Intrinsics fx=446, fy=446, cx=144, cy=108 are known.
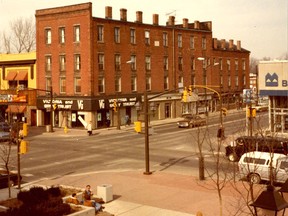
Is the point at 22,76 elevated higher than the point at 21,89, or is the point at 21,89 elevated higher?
the point at 22,76

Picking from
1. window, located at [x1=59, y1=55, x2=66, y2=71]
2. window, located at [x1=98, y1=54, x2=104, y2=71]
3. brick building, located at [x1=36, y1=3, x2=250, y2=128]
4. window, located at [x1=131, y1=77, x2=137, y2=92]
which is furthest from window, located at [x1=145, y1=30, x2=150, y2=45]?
window, located at [x1=59, y1=55, x2=66, y2=71]

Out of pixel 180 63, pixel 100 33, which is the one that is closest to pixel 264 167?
pixel 100 33

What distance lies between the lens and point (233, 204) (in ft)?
69.5

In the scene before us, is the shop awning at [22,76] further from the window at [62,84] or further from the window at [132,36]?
the window at [132,36]

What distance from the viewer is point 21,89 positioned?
202ft

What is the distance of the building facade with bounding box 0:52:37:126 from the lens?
208 ft

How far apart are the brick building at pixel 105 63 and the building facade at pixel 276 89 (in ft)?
35.0

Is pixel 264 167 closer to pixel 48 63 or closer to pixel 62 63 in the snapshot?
pixel 62 63

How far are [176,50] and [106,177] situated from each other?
46388 millimetres

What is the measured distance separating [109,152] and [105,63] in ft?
73.1

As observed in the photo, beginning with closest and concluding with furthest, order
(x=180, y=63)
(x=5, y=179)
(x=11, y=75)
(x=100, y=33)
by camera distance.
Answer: (x=5, y=179)
(x=100, y=33)
(x=11, y=75)
(x=180, y=63)

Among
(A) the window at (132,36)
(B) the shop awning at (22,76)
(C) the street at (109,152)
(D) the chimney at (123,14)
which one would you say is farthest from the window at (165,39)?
(B) the shop awning at (22,76)

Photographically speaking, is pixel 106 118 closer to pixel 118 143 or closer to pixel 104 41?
pixel 104 41

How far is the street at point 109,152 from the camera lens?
102 feet
